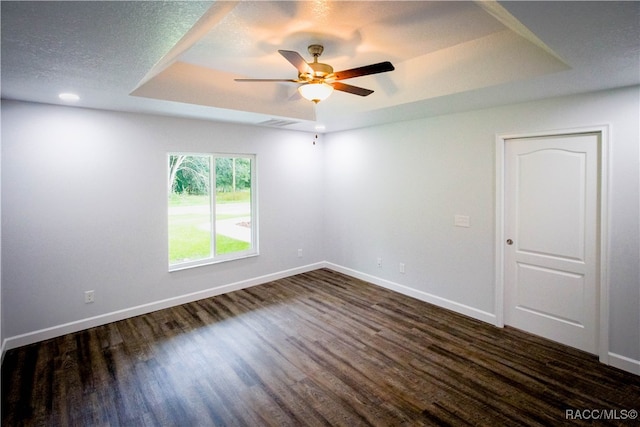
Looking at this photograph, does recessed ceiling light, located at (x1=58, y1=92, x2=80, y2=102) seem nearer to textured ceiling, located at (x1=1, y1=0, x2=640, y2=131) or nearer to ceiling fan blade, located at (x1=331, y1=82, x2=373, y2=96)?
textured ceiling, located at (x1=1, y1=0, x2=640, y2=131)

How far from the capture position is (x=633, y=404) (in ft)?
7.70

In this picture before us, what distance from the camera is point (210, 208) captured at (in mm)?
4547

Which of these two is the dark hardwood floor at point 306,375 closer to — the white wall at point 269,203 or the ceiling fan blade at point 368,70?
the white wall at point 269,203

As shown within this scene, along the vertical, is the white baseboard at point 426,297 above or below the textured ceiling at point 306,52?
below

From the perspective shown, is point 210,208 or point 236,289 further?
point 236,289

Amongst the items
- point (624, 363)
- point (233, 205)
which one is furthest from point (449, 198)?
point (233, 205)

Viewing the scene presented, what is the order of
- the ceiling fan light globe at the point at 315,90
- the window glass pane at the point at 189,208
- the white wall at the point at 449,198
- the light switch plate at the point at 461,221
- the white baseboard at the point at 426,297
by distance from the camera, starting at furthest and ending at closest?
1. the window glass pane at the point at 189,208
2. the light switch plate at the point at 461,221
3. the white baseboard at the point at 426,297
4. the white wall at the point at 449,198
5. the ceiling fan light globe at the point at 315,90

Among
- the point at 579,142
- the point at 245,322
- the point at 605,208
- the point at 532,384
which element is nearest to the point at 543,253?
the point at 605,208

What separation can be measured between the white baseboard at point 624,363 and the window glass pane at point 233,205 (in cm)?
434

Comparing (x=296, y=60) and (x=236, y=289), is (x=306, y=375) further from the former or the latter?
(x=296, y=60)

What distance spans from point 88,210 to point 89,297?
97cm

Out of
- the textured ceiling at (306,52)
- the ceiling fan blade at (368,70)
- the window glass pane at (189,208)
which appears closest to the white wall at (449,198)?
the textured ceiling at (306,52)

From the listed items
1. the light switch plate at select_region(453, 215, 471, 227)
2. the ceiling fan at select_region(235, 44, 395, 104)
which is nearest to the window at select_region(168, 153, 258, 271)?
Answer: the ceiling fan at select_region(235, 44, 395, 104)

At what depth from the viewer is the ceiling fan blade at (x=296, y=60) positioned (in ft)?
7.14
